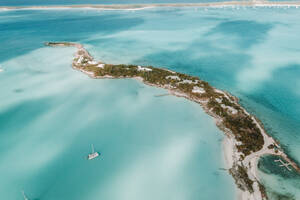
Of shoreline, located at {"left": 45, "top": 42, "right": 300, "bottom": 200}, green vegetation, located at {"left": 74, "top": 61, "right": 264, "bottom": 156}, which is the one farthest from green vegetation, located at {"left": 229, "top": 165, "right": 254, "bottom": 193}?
green vegetation, located at {"left": 74, "top": 61, "right": 264, "bottom": 156}

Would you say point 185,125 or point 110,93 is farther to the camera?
point 110,93

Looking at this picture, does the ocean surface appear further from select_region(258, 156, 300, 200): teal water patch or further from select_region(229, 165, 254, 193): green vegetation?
select_region(229, 165, 254, 193): green vegetation

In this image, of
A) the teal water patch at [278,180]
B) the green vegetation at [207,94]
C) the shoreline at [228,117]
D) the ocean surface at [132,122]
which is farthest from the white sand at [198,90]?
the teal water patch at [278,180]

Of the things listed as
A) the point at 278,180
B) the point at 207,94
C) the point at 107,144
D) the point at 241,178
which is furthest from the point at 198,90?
the point at 107,144

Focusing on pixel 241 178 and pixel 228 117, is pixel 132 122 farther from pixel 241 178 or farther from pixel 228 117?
pixel 241 178

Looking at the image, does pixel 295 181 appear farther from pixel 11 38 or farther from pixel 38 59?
Answer: pixel 11 38

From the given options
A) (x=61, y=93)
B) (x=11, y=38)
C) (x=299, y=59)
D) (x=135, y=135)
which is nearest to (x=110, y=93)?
(x=61, y=93)
